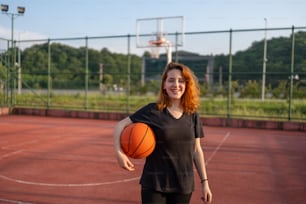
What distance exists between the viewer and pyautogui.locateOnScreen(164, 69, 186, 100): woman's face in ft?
7.25

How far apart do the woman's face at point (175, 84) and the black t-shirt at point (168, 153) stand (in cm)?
12

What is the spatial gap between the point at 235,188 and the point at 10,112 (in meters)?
12.9

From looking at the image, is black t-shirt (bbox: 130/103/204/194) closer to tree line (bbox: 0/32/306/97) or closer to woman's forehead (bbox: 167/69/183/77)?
woman's forehead (bbox: 167/69/183/77)

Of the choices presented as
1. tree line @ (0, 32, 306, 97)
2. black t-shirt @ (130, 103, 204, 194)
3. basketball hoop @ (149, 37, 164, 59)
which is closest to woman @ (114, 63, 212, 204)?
black t-shirt @ (130, 103, 204, 194)

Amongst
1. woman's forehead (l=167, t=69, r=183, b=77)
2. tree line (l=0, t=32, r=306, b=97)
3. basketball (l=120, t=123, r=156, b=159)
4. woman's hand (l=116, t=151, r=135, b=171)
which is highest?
tree line (l=0, t=32, r=306, b=97)

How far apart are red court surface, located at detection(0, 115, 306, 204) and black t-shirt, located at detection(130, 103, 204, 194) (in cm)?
212

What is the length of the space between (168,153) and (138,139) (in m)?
0.22

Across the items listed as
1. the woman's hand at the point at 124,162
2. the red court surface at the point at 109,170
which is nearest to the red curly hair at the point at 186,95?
the woman's hand at the point at 124,162

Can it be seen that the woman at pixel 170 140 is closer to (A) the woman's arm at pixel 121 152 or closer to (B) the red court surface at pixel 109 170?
(A) the woman's arm at pixel 121 152

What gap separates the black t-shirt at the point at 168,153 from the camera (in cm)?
216

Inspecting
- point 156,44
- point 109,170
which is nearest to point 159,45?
point 156,44

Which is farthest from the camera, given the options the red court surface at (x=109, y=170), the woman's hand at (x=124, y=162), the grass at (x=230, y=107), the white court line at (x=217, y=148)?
the grass at (x=230, y=107)

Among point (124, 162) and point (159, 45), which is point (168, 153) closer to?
point (124, 162)

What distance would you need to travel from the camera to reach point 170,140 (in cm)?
217
